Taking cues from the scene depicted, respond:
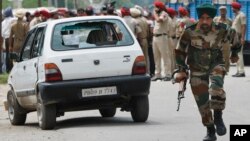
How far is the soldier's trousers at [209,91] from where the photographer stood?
12.2m

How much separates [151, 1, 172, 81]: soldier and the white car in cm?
1089

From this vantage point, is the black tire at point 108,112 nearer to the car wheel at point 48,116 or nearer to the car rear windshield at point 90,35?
the car rear windshield at point 90,35

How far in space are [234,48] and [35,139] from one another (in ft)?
9.64

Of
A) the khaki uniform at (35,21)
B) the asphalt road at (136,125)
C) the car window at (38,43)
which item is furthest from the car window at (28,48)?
the khaki uniform at (35,21)

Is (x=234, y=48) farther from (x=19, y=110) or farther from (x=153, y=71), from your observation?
(x=153, y=71)

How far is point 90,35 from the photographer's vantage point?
15.7m

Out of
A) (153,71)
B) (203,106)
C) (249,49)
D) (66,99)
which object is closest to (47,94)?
(66,99)

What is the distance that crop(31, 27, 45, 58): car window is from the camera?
15.8m

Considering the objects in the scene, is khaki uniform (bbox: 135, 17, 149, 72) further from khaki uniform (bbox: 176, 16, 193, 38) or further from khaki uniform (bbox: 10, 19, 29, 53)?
khaki uniform (bbox: 10, 19, 29, 53)

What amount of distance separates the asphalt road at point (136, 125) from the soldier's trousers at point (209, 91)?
80cm

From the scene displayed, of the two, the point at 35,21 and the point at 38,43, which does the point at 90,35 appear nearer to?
the point at 38,43

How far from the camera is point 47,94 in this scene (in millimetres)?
14969

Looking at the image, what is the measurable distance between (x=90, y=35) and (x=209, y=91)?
12.4ft

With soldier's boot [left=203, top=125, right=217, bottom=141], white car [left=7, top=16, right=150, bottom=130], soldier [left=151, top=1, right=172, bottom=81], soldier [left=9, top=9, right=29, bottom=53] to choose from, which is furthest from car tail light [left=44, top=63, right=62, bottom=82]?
soldier [left=9, top=9, right=29, bottom=53]
